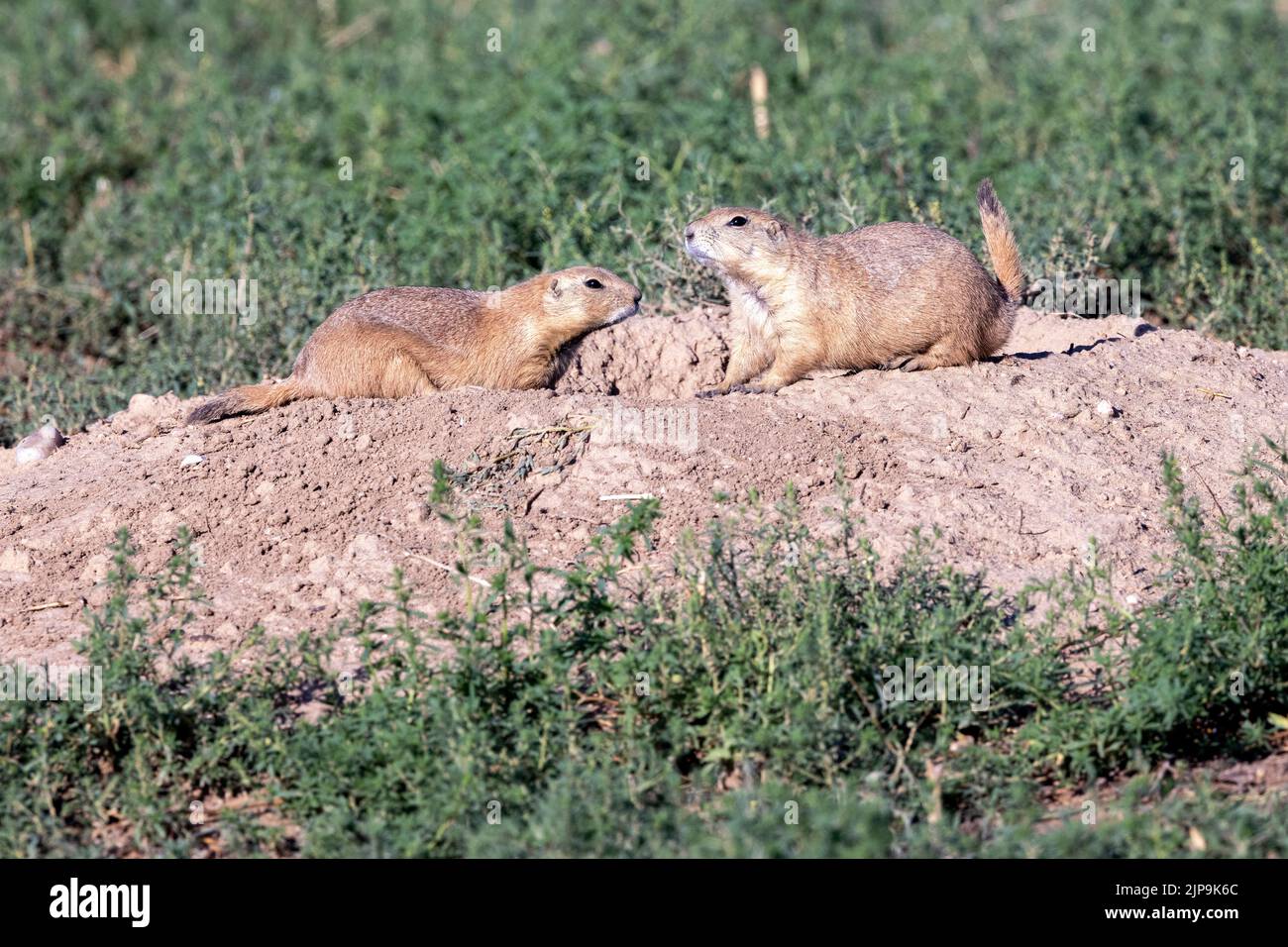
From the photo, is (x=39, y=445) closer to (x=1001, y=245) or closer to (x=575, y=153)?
(x=575, y=153)

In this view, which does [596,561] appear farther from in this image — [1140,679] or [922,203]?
[922,203]

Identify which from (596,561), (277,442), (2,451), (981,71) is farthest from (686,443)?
(981,71)

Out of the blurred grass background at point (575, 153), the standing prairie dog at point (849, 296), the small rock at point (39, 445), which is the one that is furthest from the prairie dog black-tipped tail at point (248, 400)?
the standing prairie dog at point (849, 296)

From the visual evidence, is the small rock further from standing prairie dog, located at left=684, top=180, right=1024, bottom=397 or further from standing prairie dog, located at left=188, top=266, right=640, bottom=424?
standing prairie dog, located at left=684, top=180, right=1024, bottom=397

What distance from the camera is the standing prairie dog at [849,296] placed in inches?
279

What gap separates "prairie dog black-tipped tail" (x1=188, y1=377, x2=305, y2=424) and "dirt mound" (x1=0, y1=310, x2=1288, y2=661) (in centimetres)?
8

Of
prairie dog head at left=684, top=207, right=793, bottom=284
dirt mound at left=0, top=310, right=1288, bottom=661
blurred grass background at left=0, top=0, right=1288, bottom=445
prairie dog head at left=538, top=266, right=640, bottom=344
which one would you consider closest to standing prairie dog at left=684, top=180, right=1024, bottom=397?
prairie dog head at left=684, top=207, right=793, bottom=284

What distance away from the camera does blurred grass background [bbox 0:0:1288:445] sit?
883 cm

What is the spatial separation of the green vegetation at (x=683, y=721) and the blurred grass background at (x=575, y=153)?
10.1 ft

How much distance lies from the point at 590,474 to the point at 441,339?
1225 millimetres

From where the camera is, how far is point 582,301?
748cm

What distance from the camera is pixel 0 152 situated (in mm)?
11484

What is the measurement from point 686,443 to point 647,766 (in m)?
1.80
